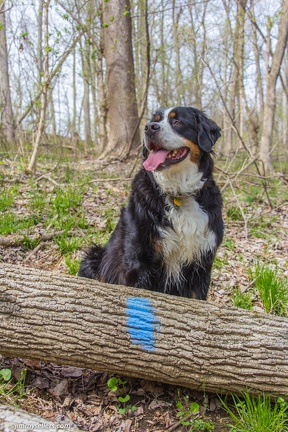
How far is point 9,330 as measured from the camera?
2.53 m

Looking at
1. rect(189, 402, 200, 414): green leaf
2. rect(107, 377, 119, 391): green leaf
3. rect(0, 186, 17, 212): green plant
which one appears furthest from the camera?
rect(0, 186, 17, 212): green plant

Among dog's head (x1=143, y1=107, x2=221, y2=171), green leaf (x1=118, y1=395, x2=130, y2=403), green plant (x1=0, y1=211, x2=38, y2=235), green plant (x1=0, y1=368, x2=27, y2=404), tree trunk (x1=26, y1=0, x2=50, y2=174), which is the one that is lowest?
green leaf (x1=118, y1=395, x2=130, y2=403)

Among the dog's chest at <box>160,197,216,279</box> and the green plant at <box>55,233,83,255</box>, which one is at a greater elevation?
the dog's chest at <box>160,197,216,279</box>

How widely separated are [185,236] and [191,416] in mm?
1377

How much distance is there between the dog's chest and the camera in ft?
10.6

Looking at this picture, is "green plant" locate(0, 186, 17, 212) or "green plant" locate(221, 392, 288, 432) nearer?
"green plant" locate(221, 392, 288, 432)

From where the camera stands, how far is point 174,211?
329 centimetres

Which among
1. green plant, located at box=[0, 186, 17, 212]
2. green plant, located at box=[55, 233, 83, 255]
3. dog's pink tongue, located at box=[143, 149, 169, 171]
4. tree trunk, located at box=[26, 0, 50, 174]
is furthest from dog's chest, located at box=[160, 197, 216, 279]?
tree trunk, located at box=[26, 0, 50, 174]

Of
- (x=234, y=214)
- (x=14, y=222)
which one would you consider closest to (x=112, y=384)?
(x=14, y=222)

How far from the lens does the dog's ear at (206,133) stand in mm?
3336

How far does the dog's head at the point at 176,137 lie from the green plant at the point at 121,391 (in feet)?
5.52

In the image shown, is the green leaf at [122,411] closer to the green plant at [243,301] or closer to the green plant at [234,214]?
the green plant at [243,301]

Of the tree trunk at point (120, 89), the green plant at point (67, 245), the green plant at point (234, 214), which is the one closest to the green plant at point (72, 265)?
the green plant at point (67, 245)

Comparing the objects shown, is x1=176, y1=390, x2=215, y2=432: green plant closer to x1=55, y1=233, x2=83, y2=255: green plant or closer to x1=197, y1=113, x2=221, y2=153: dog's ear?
x1=197, y1=113, x2=221, y2=153: dog's ear
